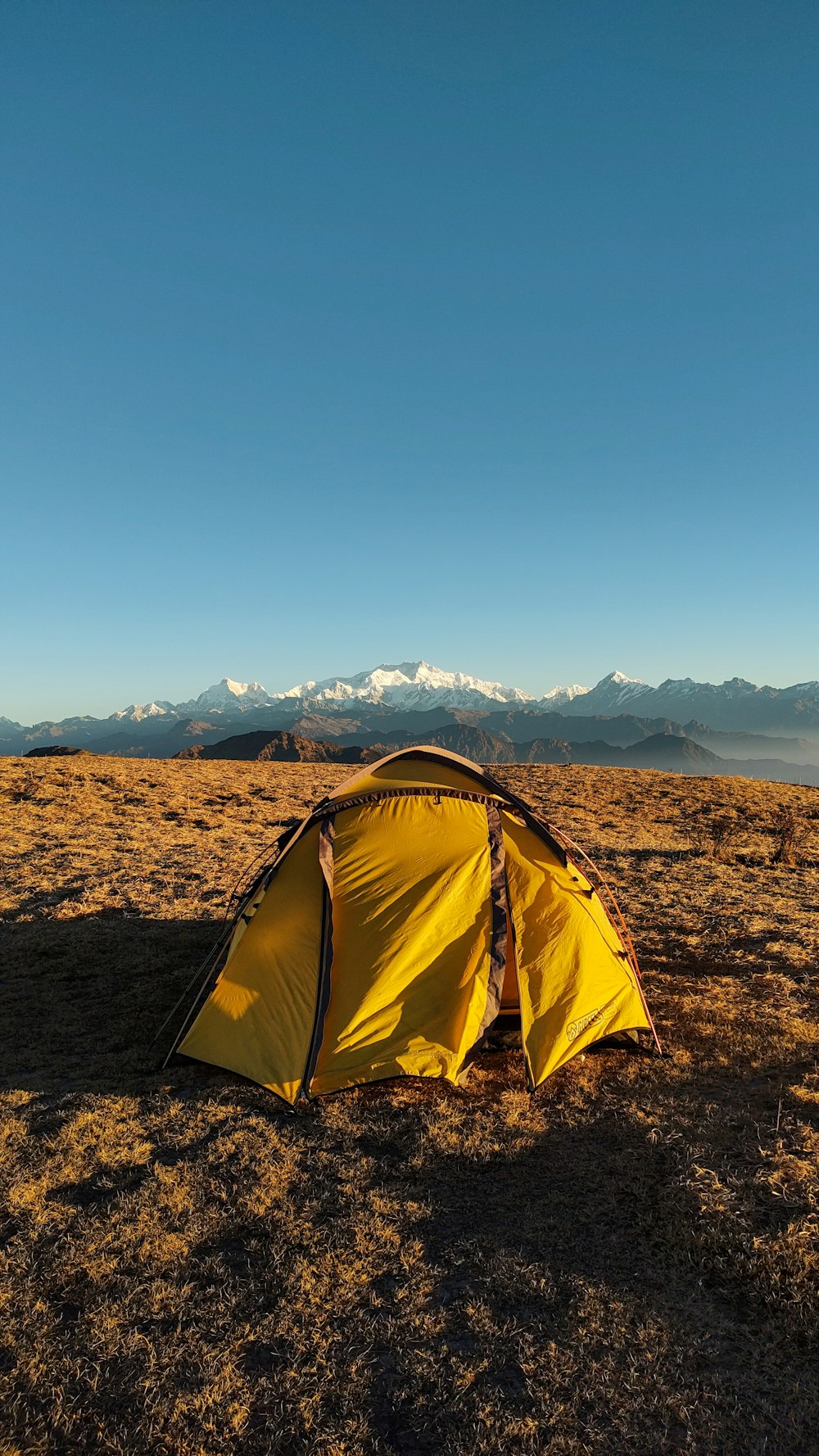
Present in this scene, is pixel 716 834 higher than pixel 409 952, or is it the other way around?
pixel 409 952

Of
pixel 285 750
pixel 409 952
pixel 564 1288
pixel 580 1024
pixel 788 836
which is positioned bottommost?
pixel 564 1288

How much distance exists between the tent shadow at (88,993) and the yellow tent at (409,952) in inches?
44.8

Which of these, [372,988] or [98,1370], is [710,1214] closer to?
[372,988]

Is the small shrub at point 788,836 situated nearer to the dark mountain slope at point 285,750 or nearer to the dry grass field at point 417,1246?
the dry grass field at point 417,1246

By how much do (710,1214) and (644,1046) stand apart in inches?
123

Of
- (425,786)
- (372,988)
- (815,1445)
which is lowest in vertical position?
(815,1445)

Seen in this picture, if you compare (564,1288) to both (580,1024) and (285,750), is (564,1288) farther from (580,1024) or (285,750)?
(285,750)

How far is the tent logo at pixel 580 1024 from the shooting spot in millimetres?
8344

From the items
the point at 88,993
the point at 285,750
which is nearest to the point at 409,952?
the point at 88,993

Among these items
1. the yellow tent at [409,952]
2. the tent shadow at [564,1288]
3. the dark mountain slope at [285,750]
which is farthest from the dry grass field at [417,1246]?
the dark mountain slope at [285,750]

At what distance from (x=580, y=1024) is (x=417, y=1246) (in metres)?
3.50

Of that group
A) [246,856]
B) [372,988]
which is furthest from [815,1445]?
[246,856]

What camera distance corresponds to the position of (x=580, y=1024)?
27.7ft

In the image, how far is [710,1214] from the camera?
5867mm
